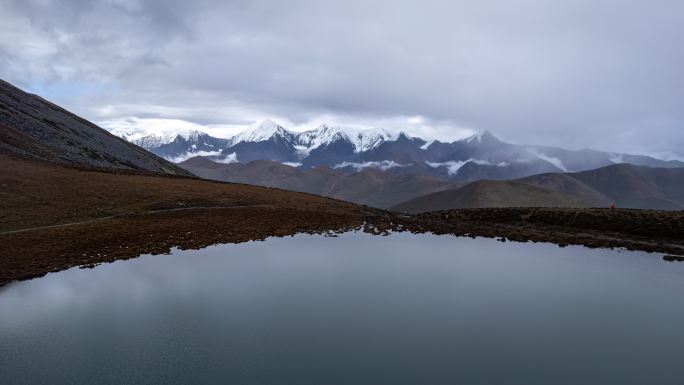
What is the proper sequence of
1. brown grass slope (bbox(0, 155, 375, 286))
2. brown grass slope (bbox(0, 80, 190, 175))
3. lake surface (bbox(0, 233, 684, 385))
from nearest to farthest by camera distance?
1. lake surface (bbox(0, 233, 684, 385))
2. brown grass slope (bbox(0, 155, 375, 286))
3. brown grass slope (bbox(0, 80, 190, 175))

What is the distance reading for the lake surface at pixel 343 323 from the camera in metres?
19.5

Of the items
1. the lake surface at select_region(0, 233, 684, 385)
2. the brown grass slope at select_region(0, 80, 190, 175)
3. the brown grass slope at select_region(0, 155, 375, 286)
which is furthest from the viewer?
the brown grass slope at select_region(0, 80, 190, 175)

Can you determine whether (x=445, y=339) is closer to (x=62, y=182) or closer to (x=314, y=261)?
(x=314, y=261)

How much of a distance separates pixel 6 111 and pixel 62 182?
2546 inches

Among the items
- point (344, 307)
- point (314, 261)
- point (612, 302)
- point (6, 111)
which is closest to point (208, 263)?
point (314, 261)

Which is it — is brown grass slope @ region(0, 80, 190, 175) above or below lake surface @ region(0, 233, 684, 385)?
above

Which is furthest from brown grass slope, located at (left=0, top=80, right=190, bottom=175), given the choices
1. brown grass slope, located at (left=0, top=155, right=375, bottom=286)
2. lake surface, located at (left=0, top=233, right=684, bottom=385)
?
lake surface, located at (left=0, top=233, right=684, bottom=385)

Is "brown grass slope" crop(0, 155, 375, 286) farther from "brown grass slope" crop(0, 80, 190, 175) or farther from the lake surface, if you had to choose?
"brown grass slope" crop(0, 80, 190, 175)

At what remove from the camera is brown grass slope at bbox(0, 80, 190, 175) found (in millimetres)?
88250

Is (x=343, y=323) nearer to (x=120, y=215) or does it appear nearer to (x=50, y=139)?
(x=120, y=215)

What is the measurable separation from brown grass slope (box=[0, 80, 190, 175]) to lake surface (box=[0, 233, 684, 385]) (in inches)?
2645

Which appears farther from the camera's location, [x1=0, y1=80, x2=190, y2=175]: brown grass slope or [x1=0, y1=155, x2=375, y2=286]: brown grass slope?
[x1=0, y1=80, x2=190, y2=175]: brown grass slope

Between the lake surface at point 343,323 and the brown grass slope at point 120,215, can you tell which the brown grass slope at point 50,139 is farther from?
the lake surface at point 343,323

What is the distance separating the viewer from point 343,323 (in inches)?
967
